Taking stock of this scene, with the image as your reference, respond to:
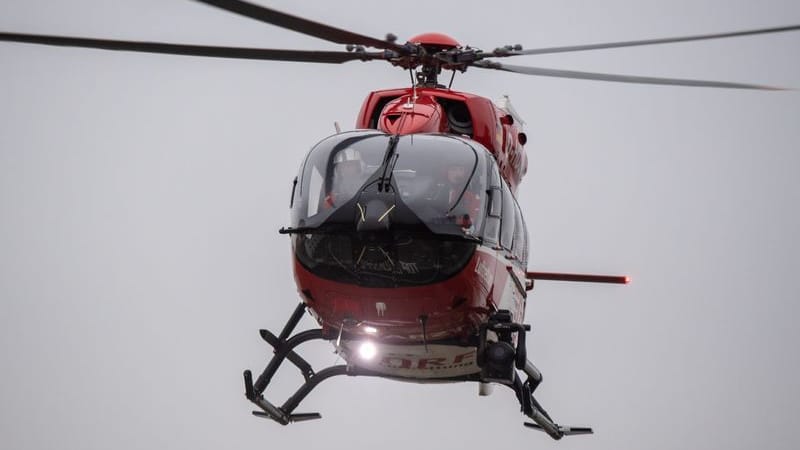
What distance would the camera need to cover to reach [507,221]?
10961mm

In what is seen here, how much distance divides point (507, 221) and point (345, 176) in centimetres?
171

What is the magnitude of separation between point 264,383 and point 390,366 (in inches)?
49.9

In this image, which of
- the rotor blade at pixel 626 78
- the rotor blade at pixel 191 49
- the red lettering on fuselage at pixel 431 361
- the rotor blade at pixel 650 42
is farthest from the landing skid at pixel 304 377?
the rotor blade at pixel 650 42

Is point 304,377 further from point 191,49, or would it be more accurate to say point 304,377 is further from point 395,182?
point 191,49

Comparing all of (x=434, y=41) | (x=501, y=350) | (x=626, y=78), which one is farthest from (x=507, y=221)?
(x=434, y=41)

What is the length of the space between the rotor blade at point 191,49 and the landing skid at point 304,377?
249cm

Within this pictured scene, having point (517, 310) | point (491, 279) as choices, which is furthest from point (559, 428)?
point (491, 279)

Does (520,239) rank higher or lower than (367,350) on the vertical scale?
higher

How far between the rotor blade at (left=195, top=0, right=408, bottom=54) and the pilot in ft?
3.11

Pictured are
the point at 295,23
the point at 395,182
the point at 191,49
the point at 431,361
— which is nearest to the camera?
the point at 295,23

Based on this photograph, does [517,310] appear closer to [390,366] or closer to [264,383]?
[390,366]

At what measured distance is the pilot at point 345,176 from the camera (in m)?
9.89

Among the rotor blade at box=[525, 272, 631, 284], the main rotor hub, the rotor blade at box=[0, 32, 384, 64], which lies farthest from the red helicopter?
the rotor blade at box=[525, 272, 631, 284]

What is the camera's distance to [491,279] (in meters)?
10.6
